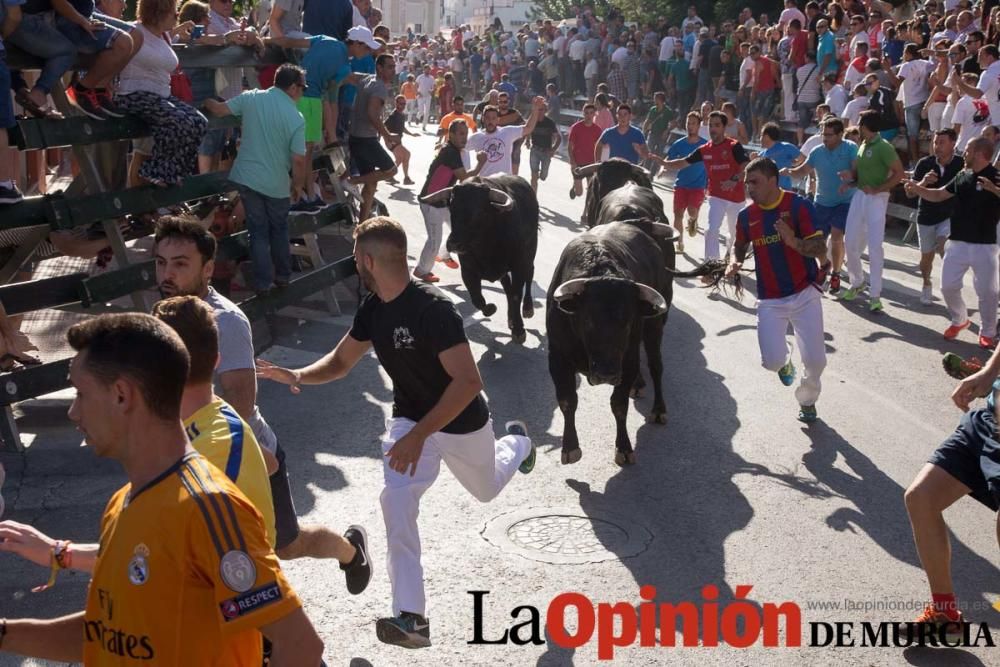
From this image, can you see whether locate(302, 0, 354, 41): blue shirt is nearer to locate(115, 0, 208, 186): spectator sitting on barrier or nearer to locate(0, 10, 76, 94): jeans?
locate(115, 0, 208, 186): spectator sitting on barrier

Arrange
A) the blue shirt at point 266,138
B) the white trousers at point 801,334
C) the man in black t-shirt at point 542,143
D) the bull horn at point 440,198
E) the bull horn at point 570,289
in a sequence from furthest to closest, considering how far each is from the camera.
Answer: the man in black t-shirt at point 542,143 → the bull horn at point 440,198 → the blue shirt at point 266,138 → the white trousers at point 801,334 → the bull horn at point 570,289

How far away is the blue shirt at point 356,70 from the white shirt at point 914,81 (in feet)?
30.6

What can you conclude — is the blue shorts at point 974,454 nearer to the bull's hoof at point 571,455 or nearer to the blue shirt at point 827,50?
the bull's hoof at point 571,455

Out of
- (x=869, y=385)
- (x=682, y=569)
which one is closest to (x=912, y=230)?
(x=869, y=385)

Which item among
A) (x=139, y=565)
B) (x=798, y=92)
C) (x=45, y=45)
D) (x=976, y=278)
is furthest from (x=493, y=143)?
(x=139, y=565)

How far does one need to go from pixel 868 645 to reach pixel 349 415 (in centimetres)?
490

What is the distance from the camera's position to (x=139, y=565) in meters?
2.97

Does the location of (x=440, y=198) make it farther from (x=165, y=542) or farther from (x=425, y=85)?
(x=425, y=85)

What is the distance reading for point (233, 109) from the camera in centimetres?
1047

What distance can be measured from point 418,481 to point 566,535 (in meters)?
1.75

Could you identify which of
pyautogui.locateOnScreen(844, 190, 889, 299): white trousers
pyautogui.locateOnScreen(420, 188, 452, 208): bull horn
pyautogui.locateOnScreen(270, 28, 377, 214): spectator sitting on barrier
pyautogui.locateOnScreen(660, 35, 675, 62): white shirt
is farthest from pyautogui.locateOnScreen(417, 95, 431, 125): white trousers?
pyautogui.locateOnScreen(420, 188, 452, 208): bull horn

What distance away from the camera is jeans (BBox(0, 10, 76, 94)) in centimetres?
873

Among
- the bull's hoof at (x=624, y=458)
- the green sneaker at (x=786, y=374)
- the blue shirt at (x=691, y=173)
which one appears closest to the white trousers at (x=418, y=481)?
the bull's hoof at (x=624, y=458)

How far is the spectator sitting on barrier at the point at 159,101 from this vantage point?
381 inches
